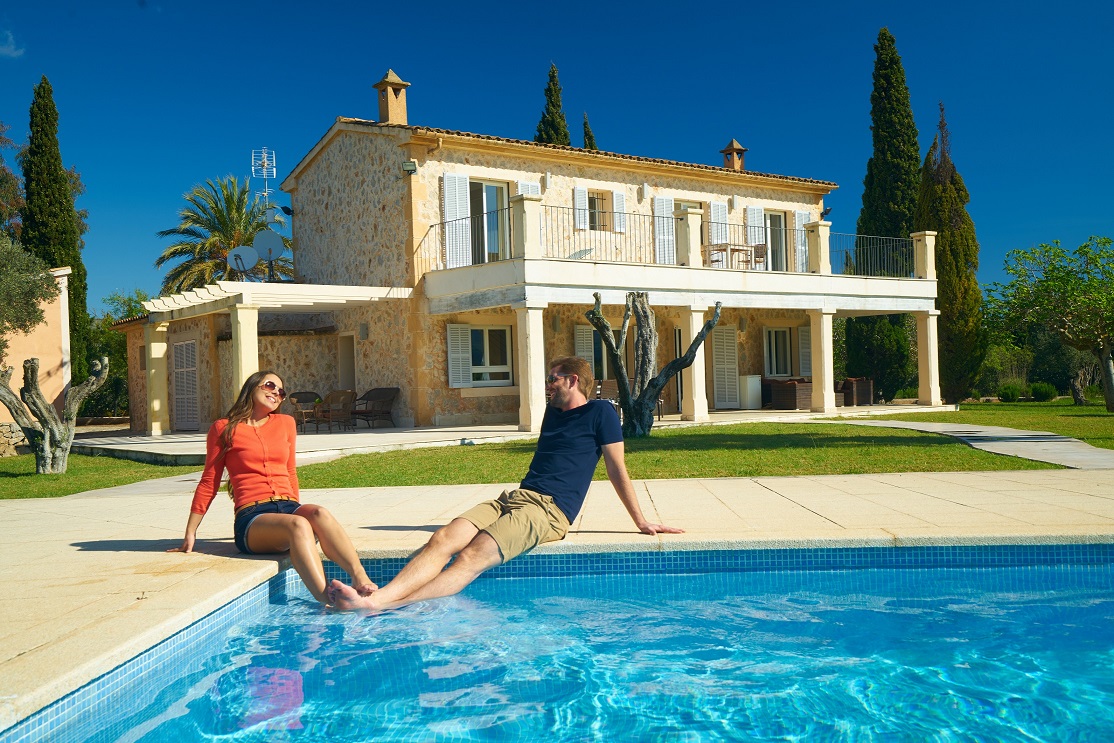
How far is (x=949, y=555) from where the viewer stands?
5266mm

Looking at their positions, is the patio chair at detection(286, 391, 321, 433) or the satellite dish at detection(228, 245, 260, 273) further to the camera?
the satellite dish at detection(228, 245, 260, 273)

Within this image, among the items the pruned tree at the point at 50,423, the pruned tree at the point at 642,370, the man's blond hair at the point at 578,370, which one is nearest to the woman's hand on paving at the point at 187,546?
the man's blond hair at the point at 578,370

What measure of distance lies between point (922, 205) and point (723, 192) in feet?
24.1

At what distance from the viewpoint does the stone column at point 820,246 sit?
1903 cm

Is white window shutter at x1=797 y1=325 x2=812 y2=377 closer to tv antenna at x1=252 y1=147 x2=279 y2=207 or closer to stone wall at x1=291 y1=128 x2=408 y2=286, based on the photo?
stone wall at x1=291 y1=128 x2=408 y2=286

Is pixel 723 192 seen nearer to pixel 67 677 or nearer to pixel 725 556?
pixel 725 556

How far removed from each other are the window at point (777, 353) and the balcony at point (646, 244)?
1.65 m

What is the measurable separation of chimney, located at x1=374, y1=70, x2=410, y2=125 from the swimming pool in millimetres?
15016

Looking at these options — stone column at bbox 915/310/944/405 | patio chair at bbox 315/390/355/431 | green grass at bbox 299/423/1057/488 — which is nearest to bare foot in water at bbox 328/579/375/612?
green grass at bbox 299/423/1057/488

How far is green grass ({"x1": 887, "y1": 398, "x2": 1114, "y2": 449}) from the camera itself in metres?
12.5

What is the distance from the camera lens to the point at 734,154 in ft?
75.9

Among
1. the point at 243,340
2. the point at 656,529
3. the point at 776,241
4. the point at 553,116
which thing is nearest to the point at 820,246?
the point at 776,241

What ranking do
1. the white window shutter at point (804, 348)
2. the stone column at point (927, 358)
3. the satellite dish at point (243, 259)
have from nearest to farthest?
1. the satellite dish at point (243, 259)
2. the stone column at point (927, 358)
3. the white window shutter at point (804, 348)

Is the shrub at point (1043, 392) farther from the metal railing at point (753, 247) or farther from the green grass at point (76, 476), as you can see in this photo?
the green grass at point (76, 476)
